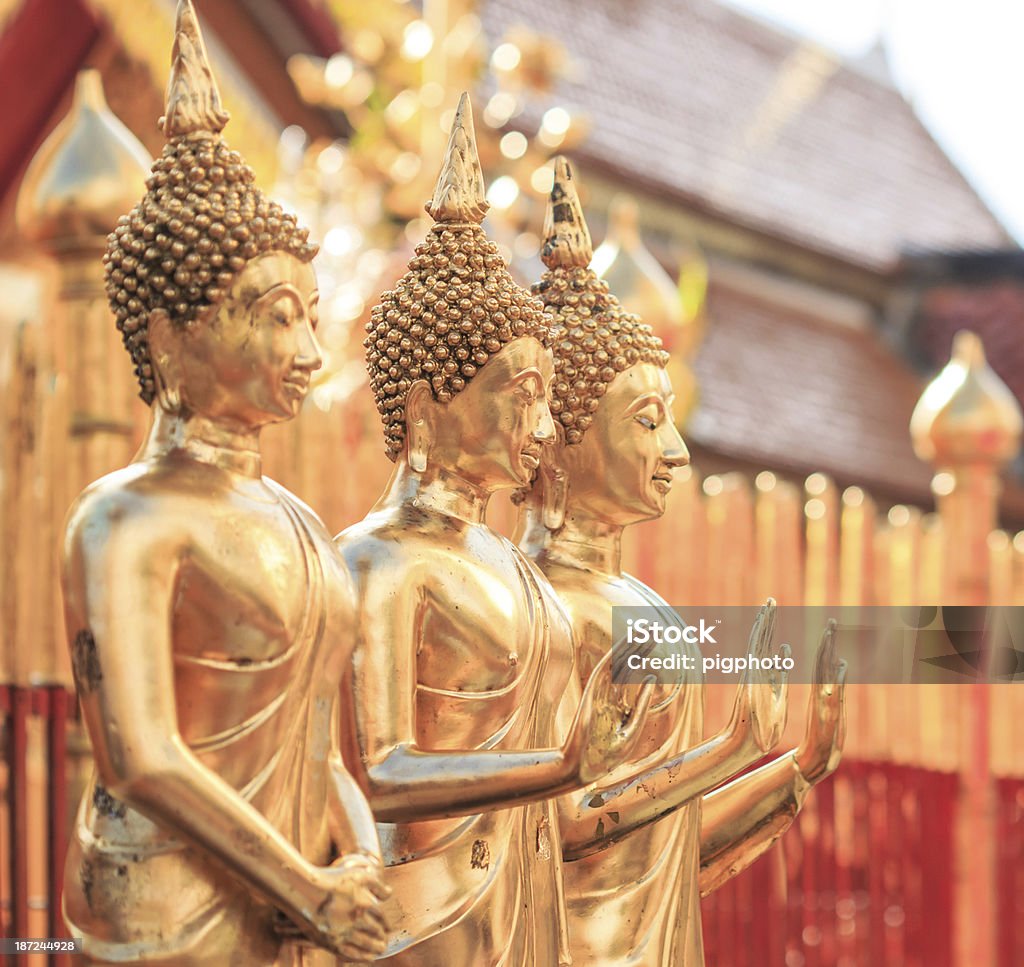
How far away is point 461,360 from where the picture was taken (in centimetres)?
269

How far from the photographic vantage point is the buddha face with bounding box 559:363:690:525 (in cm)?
300

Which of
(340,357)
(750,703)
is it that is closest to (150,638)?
(750,703)

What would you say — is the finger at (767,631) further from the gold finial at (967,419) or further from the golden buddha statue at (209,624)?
the gold finial at (967,419)

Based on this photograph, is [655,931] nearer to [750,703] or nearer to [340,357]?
[750,703]

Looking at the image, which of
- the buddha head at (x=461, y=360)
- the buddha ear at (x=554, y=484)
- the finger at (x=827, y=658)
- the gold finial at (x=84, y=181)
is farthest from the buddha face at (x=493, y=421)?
the gold finial at (x=84, y=181)

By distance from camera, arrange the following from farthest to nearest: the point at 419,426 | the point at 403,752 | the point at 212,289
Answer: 1. the point at 419,426
2. the point at 403,752
3. the point at 212,289

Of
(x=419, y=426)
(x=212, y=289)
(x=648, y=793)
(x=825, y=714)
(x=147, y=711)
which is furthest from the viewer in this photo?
(x=825, y=714)

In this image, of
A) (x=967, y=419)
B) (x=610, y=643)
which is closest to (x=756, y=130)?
(x=967, y=419)

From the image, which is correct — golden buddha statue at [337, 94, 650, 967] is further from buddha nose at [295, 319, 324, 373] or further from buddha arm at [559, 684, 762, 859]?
buddha nose at [295, 319, 324, 373]

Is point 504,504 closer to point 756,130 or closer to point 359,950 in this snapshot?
point 359,950

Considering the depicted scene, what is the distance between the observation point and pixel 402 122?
6.35 m

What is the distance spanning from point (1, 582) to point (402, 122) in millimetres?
3019

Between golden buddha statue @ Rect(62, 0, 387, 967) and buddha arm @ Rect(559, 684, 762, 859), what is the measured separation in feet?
1.93

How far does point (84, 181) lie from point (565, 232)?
3.42 feet
